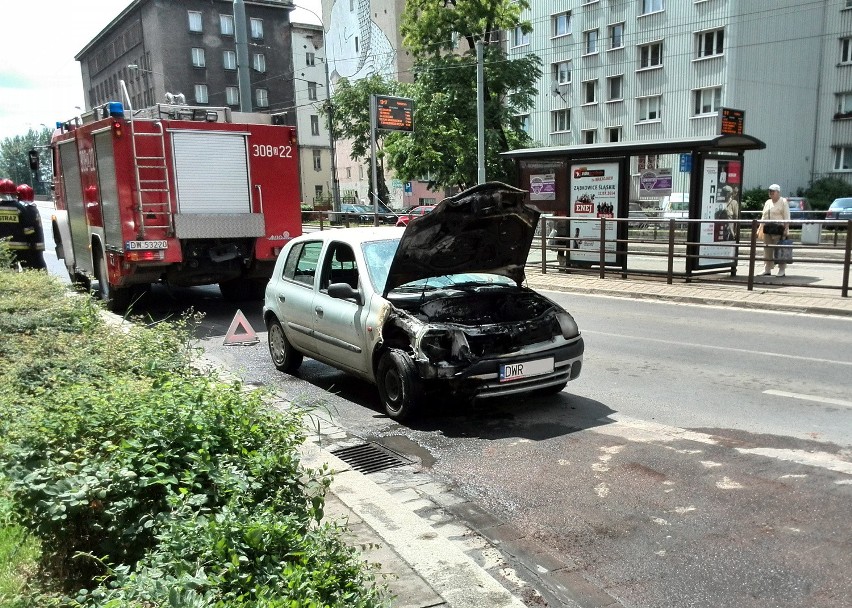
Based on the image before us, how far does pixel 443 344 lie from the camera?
5996 millimetres

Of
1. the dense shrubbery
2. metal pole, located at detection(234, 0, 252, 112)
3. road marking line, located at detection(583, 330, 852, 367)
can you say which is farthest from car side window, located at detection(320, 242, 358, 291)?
metal pole, located at detection(234, 0, 252, 112)

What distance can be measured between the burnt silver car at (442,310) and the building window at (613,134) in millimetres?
37931


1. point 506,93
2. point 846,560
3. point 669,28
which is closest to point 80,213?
point 846,560

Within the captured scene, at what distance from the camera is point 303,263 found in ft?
26.0

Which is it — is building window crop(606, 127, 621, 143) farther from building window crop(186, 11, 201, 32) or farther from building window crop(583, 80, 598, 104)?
building window crop(186, 11, 201, 32)

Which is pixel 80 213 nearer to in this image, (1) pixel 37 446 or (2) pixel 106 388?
(2) pixel 106 388

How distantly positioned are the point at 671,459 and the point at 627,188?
11.7 meters

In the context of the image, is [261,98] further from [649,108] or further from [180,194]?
[180,194]

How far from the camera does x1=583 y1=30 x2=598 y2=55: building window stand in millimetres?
43075

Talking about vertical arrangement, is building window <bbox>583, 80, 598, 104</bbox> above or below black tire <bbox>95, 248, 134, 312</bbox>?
above

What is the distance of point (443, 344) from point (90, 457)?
3.26 metres

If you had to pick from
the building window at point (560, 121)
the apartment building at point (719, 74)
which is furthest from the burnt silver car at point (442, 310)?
the building window at point (560, 121)

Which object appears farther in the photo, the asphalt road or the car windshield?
the car windshield

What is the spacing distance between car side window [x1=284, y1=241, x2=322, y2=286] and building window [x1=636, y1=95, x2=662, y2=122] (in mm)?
36372
